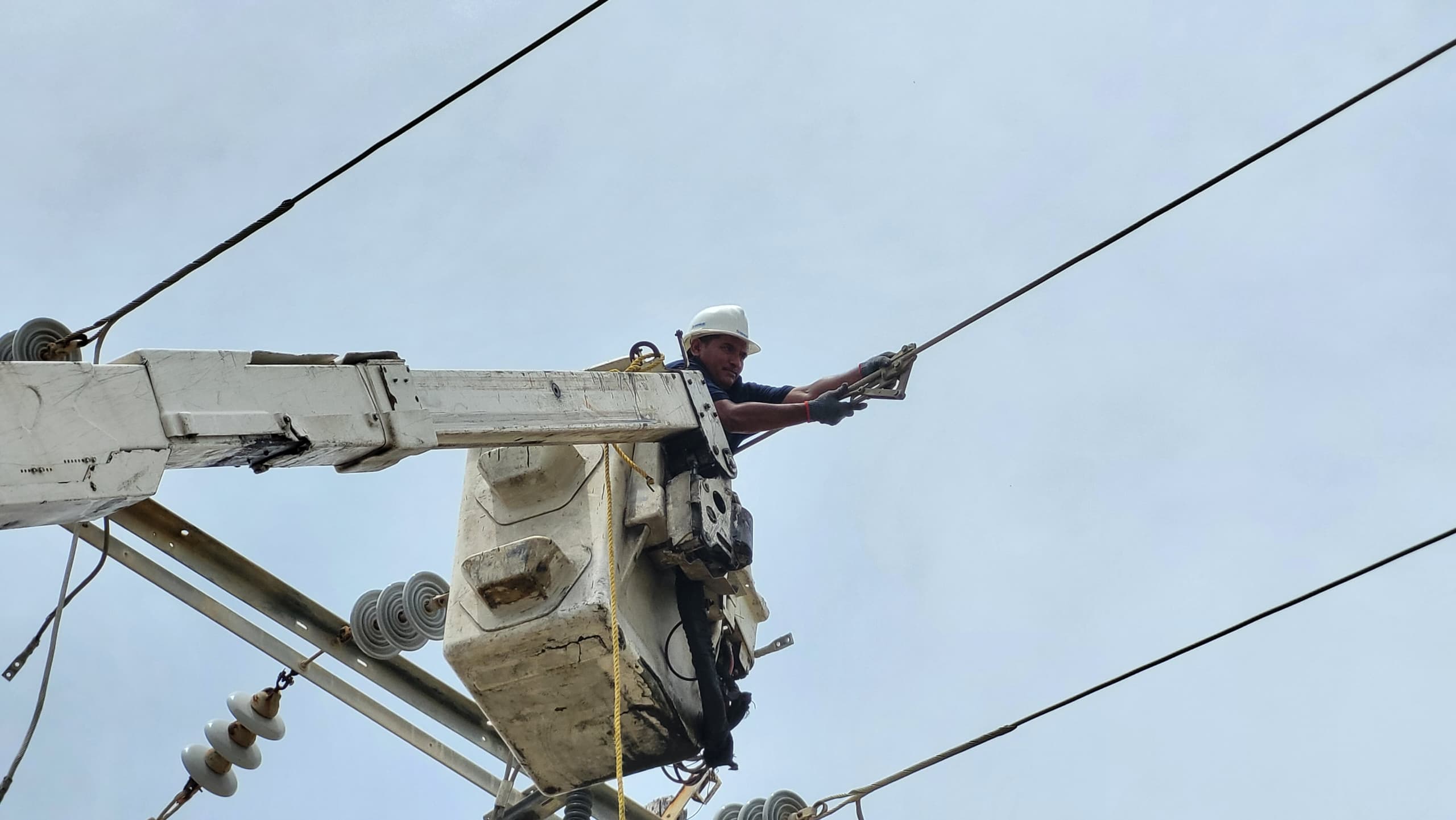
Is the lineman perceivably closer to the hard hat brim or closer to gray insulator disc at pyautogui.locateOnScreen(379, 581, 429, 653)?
the hard hat brim

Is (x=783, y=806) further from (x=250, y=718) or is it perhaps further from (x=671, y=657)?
(x=250, y=718)

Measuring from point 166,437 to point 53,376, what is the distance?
0.29 meters

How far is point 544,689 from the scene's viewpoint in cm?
585

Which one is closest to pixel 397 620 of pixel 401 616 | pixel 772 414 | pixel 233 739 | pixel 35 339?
pixel 401 616

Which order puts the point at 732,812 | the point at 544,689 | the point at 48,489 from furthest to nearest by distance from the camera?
the point at 732,812
the point at 544,689
the point at 48,489

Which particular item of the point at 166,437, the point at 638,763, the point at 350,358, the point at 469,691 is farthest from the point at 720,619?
the point at 166,437

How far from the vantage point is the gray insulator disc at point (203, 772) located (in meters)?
6.73

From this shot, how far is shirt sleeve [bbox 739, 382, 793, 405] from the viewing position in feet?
23.6

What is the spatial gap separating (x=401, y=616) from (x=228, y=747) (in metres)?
0.90

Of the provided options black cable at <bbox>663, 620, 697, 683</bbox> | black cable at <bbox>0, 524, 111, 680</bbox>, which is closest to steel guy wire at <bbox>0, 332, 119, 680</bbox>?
black cable at <bbox>0, 524, 111, 680</bbox>

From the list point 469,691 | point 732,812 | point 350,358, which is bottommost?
point 732,812

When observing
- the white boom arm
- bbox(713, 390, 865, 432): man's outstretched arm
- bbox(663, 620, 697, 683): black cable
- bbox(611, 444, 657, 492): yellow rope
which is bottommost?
bbox(663, 620, 697, 683): black cable

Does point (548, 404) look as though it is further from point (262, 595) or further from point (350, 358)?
point (262, 595)

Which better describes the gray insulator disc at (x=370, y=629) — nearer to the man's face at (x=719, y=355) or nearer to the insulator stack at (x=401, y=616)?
the insulator stack at (x=401, y=616)
